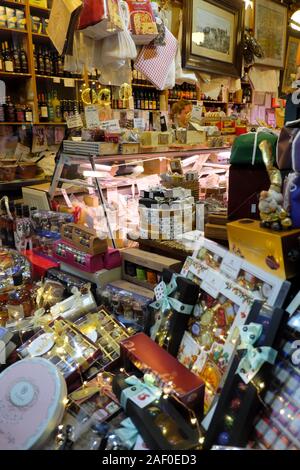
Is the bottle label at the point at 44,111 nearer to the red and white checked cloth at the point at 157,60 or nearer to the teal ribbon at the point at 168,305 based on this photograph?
the red and white checked cloth at the point at 157,60

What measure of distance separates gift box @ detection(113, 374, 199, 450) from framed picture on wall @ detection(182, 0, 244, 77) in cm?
317

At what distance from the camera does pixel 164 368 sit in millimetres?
1252

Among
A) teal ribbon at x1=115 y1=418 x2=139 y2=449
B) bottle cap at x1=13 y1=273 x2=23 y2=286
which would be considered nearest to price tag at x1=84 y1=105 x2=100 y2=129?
bottle cap at x1=13 y1=273 x2=23 y2=286

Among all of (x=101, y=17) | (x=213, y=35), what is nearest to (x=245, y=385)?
(x=101, y=17)

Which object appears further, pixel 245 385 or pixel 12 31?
pixel 12 31

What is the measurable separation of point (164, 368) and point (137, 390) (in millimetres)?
125

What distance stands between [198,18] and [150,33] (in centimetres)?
110

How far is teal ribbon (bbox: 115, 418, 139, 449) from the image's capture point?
1.05 m

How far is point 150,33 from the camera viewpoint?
8.92 feet

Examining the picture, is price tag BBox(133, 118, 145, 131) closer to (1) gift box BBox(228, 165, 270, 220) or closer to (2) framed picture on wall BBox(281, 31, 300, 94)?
(1) gift box BBox(228, 165, 270, 220)

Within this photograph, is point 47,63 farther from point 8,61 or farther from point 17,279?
point 17,279
